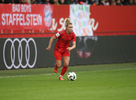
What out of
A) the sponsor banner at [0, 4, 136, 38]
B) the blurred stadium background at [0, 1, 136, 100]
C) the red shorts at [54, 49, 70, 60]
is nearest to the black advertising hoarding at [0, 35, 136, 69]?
the blurred stadium background at [0, 1, 136, 100]

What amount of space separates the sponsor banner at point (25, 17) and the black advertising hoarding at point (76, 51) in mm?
1426

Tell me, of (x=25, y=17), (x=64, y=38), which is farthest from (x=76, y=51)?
(x=64, y=38)

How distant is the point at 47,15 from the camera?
18.0 metres

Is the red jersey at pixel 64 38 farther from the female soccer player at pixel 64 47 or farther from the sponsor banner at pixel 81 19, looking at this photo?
the sponsor banner at pixel 81 19

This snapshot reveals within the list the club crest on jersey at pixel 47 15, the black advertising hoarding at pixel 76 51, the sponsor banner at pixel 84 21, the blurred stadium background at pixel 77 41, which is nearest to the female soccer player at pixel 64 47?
the blurred stadium background at pixel 77 41

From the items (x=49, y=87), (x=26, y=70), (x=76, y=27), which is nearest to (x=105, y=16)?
(x=76, y=27)

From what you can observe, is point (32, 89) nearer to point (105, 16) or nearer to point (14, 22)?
point (14, 22)

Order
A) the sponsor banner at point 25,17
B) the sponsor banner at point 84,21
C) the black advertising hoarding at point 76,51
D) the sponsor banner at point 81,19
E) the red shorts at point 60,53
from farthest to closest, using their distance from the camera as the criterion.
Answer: the sponsor banner at point 81,19 < the sponsor banner at point 84,21 < the sponsor banner at point 25,17 < the black advertising hoarding at point 76,51 < the red shorts at point 60,53

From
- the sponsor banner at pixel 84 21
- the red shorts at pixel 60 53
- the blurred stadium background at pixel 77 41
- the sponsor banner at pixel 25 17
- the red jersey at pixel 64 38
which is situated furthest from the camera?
the sponsor banner at pixel 84 21

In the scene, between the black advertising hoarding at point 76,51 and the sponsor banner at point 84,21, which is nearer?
the black advertising hoarding at point 76,51

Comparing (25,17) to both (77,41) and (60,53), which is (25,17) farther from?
(60,53)

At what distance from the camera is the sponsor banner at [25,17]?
16422mm

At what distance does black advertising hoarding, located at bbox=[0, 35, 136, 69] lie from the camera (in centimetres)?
1531

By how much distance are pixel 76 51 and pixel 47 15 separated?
2729 mm
